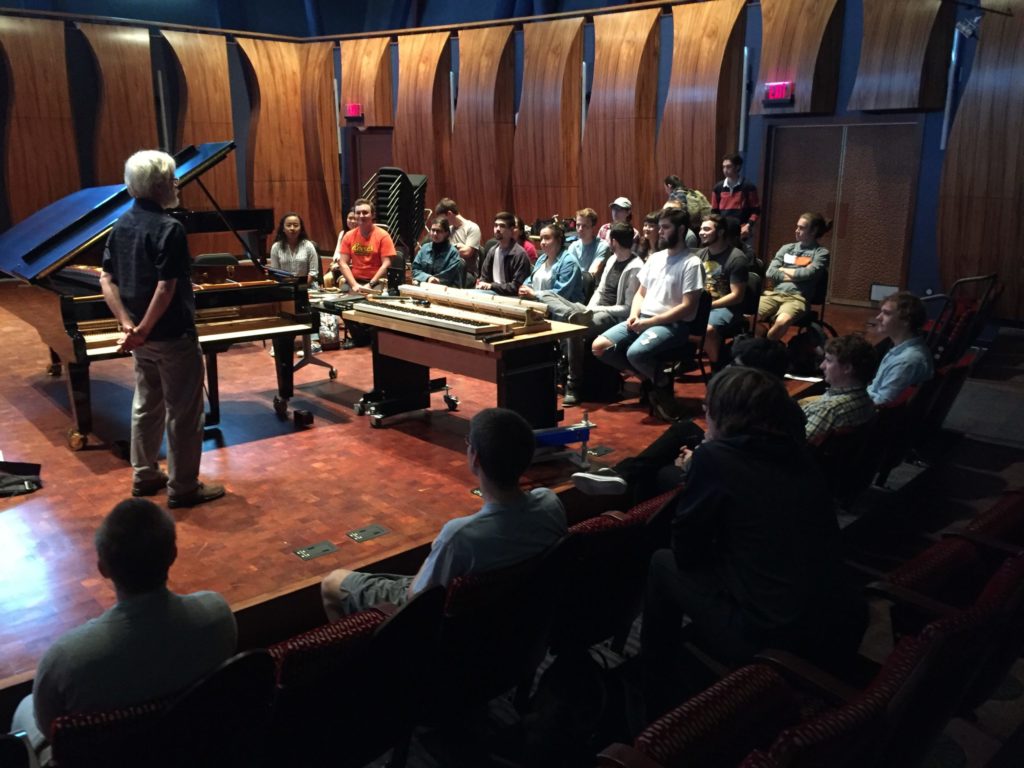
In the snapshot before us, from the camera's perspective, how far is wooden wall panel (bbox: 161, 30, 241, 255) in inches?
436

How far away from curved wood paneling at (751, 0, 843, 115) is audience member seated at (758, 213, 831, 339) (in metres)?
2.04

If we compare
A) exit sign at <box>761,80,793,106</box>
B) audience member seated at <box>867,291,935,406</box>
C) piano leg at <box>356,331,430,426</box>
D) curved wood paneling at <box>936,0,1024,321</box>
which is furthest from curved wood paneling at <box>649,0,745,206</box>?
audience member seated at <box>867,291,935,406</box>

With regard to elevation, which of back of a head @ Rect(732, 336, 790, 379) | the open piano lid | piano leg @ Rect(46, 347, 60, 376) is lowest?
piano leg @ Rect(46, 347, 60, 376)

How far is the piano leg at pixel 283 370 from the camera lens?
5.36m

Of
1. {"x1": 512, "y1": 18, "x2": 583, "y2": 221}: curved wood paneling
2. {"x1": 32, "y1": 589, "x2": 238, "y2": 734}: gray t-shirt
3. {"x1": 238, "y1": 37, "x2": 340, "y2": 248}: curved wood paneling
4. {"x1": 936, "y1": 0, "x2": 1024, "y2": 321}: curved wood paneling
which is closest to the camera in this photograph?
{"x1": 32, "y1": 589, "x2": 238, "y2": 734}: gray t-shirt

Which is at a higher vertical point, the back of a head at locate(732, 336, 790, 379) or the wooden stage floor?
the back of a head at locate(732, 336, 790, 379)

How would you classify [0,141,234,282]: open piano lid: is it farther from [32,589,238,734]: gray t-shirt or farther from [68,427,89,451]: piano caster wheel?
[32,589,238,734]: gray t-shirt

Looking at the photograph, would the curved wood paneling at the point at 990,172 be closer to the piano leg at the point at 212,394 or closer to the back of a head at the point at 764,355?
the back of a head at the point at 764,355

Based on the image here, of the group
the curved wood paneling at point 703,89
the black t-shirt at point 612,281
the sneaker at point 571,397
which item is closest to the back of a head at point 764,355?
the sneaker at point 571,397

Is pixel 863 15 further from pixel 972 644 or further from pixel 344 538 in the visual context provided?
pixel 972 644

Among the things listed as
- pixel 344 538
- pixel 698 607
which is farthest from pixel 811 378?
pixel 698 607

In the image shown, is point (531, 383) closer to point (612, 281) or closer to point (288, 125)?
point (612, 281)

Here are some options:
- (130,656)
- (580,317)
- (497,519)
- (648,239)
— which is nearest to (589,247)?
(648,239)

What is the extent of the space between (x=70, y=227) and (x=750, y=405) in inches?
164
